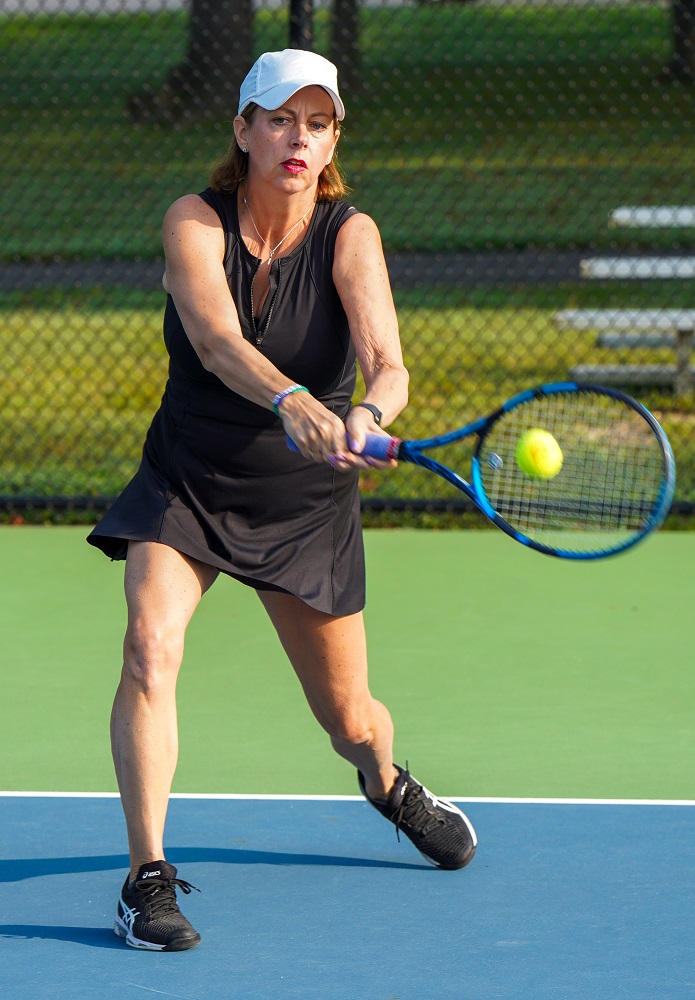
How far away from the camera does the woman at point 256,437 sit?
126 inches

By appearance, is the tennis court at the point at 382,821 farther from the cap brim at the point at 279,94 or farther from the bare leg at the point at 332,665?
the cap brim at the point at 279,94

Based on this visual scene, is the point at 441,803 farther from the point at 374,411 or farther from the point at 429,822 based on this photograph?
the point at 374,411

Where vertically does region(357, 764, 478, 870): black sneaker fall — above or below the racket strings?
below

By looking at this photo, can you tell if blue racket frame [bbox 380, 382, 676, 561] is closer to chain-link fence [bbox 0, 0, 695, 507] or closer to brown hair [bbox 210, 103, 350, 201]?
brown hair [bbox 210, 103, 350, 201]

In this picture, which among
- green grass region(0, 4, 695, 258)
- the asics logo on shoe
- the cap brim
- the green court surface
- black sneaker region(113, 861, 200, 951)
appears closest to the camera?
black sneaker region(113, 861, 200, 951)

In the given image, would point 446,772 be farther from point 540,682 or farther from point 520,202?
point 520,202

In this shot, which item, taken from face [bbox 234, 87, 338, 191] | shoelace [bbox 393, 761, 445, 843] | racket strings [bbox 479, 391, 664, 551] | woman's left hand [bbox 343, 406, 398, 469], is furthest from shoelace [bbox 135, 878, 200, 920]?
face [bbox 234, 87, 338, 191]

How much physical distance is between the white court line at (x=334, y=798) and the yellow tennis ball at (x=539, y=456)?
1103 millimetres

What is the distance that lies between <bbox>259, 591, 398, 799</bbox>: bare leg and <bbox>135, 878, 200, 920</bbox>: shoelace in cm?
51

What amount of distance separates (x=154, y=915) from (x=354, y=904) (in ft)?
1.52

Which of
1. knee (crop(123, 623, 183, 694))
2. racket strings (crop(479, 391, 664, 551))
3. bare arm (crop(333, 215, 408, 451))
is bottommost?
knee (crop(123, 623, 183, 694))

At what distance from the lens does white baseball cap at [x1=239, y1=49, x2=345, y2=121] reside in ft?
10.7

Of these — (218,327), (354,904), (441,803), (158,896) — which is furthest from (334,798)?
(218,327)

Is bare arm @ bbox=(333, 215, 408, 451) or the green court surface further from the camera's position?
the green court surface
